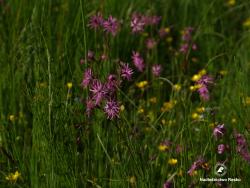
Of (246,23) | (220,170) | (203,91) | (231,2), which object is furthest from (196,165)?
(231,2)

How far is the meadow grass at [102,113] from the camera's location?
2.11m

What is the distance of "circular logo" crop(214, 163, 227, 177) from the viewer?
205cm

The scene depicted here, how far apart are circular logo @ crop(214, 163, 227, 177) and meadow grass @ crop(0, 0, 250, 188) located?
21 millimetres

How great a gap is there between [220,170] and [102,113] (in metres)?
0.57

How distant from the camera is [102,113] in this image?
7.95ft

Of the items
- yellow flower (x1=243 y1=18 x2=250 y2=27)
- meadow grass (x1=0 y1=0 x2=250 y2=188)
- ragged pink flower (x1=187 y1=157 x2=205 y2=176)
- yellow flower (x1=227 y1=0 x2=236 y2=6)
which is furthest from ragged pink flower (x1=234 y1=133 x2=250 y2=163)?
yellow flower (x1=227 y1=0 x2=236 y2=6)

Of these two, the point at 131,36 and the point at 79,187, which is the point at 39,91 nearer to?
the point at 79,187

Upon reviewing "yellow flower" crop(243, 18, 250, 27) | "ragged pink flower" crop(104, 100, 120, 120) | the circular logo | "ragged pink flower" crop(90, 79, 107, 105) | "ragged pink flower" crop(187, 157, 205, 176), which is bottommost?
the circular logo

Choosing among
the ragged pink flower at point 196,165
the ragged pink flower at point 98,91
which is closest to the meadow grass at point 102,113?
the ragged pink flower at point 196,165

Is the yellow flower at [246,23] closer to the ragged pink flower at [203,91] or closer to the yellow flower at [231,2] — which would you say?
the yellow flower at [231,2]

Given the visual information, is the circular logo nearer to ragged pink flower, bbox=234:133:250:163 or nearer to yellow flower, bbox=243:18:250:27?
ragged pink flower, bbox=234:133:250:163

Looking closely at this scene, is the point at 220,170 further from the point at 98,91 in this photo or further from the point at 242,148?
the point at 98,91

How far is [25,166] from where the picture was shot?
91.1 inches

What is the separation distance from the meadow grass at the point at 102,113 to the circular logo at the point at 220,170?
0.07ft
